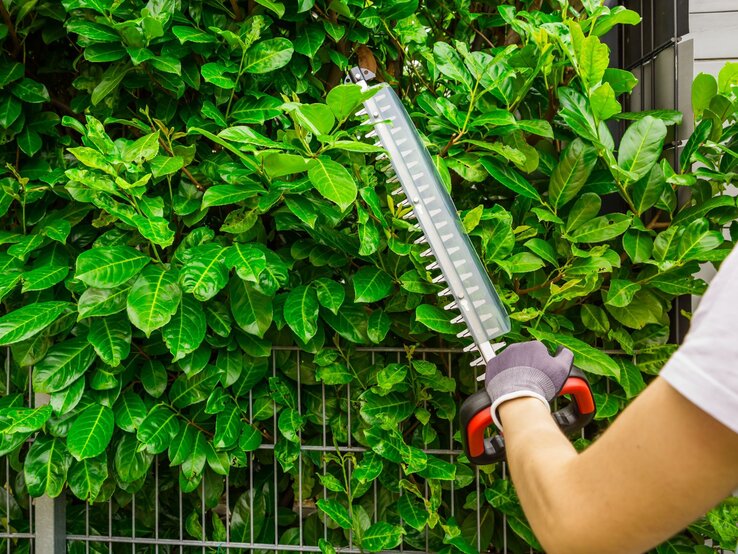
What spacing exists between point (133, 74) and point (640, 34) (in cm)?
171

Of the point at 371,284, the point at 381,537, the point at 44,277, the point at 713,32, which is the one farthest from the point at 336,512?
the point at 713,32

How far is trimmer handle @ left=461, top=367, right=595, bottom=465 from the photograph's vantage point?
3.66 feet

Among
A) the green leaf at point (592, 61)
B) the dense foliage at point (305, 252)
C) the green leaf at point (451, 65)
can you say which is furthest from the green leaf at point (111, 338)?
the green leaf at point (592, 61)

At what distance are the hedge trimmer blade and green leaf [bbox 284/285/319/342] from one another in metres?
0.35

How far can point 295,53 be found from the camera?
185cm

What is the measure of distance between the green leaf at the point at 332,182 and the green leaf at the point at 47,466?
104 centimetres

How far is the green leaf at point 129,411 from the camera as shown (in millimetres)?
1759

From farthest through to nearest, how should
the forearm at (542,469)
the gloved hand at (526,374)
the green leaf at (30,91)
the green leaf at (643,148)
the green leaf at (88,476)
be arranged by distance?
the green leaf at (30,91)
the green leaf at (88,476)
the green leaf at (643,148)
the gloved hand at (526,374)
the forearm at (542,469)

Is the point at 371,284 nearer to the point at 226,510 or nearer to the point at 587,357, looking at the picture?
the point at 587,357

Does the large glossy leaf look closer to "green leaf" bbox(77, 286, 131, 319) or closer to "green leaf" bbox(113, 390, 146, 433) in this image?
"green leaf" bbox(77, 286, 131, 319)

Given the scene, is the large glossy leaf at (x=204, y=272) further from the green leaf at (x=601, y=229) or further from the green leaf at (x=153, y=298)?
the green leaf at (x=601, y=229)

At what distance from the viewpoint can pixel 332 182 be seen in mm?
1484

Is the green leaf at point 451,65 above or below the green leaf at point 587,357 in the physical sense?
above

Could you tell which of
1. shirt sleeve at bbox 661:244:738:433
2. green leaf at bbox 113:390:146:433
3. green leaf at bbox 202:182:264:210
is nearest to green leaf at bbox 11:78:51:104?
green leaf at bbox 202:182:264:210
